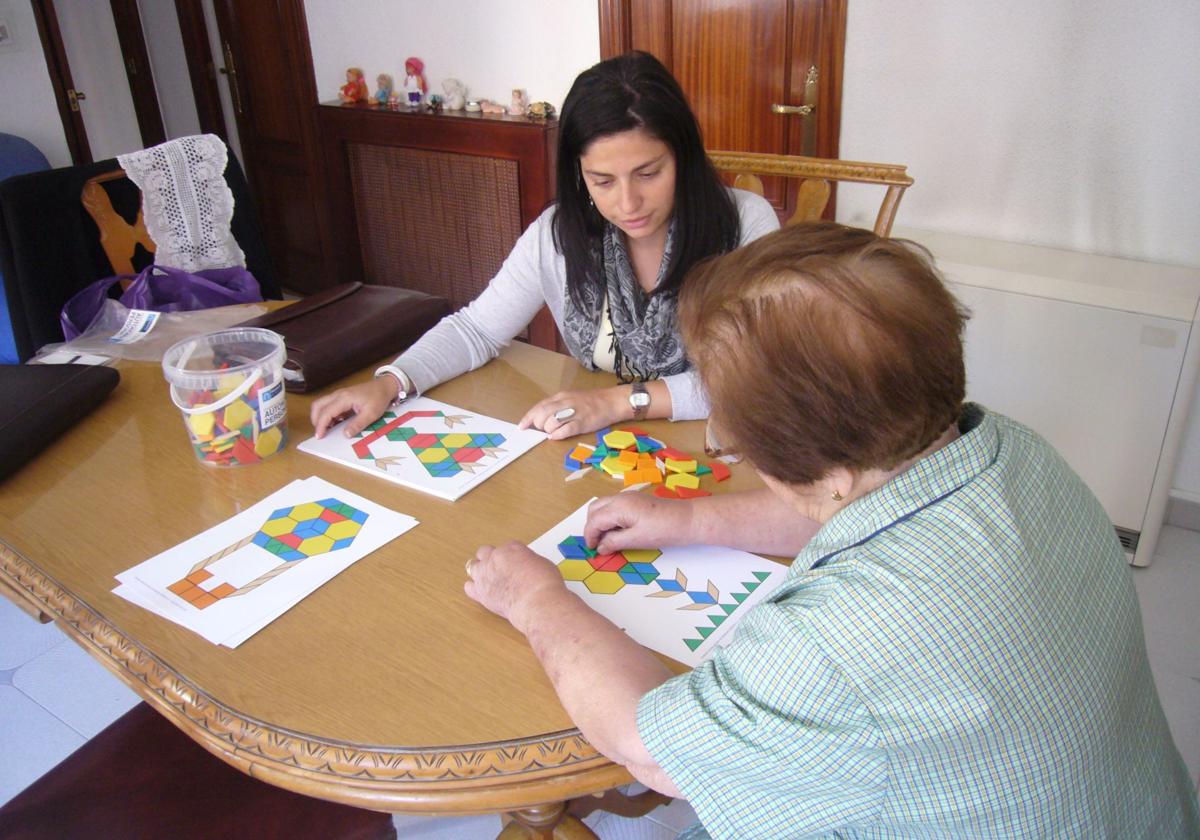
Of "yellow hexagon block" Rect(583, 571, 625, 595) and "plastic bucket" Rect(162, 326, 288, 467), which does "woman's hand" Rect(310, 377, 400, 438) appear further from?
"yellow hexagon block" Rect(583, 571, 625, 595)

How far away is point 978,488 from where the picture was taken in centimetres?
72

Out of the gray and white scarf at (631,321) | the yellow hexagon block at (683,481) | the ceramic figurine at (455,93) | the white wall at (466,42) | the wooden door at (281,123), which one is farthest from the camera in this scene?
the wooden door at (281,123)

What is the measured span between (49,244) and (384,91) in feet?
6.43

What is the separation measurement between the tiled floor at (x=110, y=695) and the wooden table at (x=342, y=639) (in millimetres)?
500

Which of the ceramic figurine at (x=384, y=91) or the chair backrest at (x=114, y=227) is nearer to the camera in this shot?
the chair backrest at (x=114, y=227)

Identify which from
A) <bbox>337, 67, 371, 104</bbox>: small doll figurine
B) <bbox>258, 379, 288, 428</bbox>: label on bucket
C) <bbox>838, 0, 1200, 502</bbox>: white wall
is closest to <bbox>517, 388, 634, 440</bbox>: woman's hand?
<bbox>258, 379, 288, 428</bbox>: label on bucket

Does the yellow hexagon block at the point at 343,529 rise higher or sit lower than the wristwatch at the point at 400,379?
lower

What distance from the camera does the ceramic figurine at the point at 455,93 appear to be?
3.40 metres

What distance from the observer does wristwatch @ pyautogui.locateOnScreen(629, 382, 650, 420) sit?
57.1 inches

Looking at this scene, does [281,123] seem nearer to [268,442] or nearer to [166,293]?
[166,293]

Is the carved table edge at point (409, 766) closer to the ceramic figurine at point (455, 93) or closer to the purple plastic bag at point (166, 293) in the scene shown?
the purple plastic bag at point (166, 293)

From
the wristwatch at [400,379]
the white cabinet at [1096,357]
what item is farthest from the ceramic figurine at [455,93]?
the wristwatch at [400,379]

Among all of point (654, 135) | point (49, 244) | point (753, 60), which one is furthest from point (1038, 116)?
point (49, 244)

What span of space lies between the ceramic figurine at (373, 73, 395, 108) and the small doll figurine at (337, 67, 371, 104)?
9 cm
